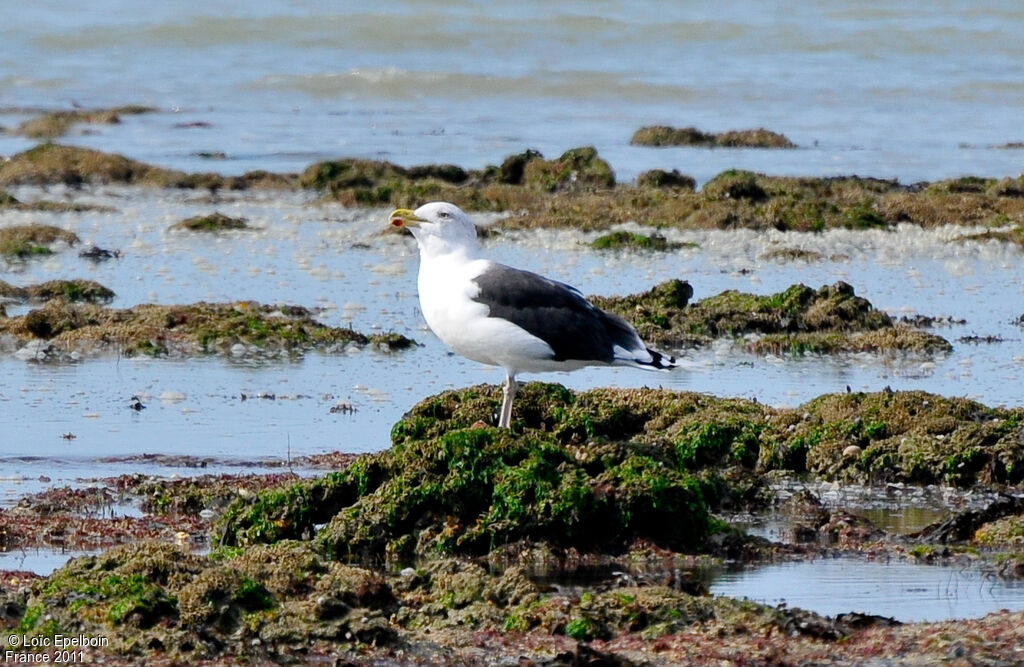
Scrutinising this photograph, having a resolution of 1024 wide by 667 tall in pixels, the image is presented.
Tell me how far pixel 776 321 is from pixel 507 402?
5969mm

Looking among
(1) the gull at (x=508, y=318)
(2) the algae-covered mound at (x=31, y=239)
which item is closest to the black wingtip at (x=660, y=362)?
(1) the gull at (x=508, y=318)

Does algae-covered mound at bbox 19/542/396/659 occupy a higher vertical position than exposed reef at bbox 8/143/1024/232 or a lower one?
lower

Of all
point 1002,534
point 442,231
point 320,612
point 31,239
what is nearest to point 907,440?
point 1002,534

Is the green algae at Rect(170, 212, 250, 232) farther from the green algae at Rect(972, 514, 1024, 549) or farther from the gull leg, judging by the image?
the green algae at Rect(972, 514, 1024, 549)

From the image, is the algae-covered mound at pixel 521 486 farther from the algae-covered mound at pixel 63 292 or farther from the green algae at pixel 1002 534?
the algae-covered mound at pixel 63 292

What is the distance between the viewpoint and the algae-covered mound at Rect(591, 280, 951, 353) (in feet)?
43.4

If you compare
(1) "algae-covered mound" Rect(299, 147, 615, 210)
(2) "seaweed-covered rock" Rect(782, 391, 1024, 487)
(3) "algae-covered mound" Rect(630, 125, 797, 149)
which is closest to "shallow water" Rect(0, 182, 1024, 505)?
(1) "algae-covered mound" Rect(299, 147, 615, 210)

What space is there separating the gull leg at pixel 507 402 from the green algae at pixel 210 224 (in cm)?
1238

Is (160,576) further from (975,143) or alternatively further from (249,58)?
(249,58)

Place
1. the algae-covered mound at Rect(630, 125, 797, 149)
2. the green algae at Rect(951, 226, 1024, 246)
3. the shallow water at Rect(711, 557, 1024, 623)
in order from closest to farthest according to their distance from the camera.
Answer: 1. the shallow water at Rect(711, 557, 1024, 623)
2. the green algae at Rect(951, 226, 1024, 246)
3. the algae-covered mound at Rect(630, 125, 797, 149)

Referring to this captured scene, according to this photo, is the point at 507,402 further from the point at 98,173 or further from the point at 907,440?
the point at 98,173

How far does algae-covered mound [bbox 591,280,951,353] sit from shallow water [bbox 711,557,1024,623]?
630 centimetres

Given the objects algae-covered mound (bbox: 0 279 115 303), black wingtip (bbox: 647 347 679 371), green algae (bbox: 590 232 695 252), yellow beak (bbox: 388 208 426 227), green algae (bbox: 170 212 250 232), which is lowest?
algae-covered mound (bbox: 0 279 115 303)

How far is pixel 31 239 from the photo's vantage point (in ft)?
62.3
